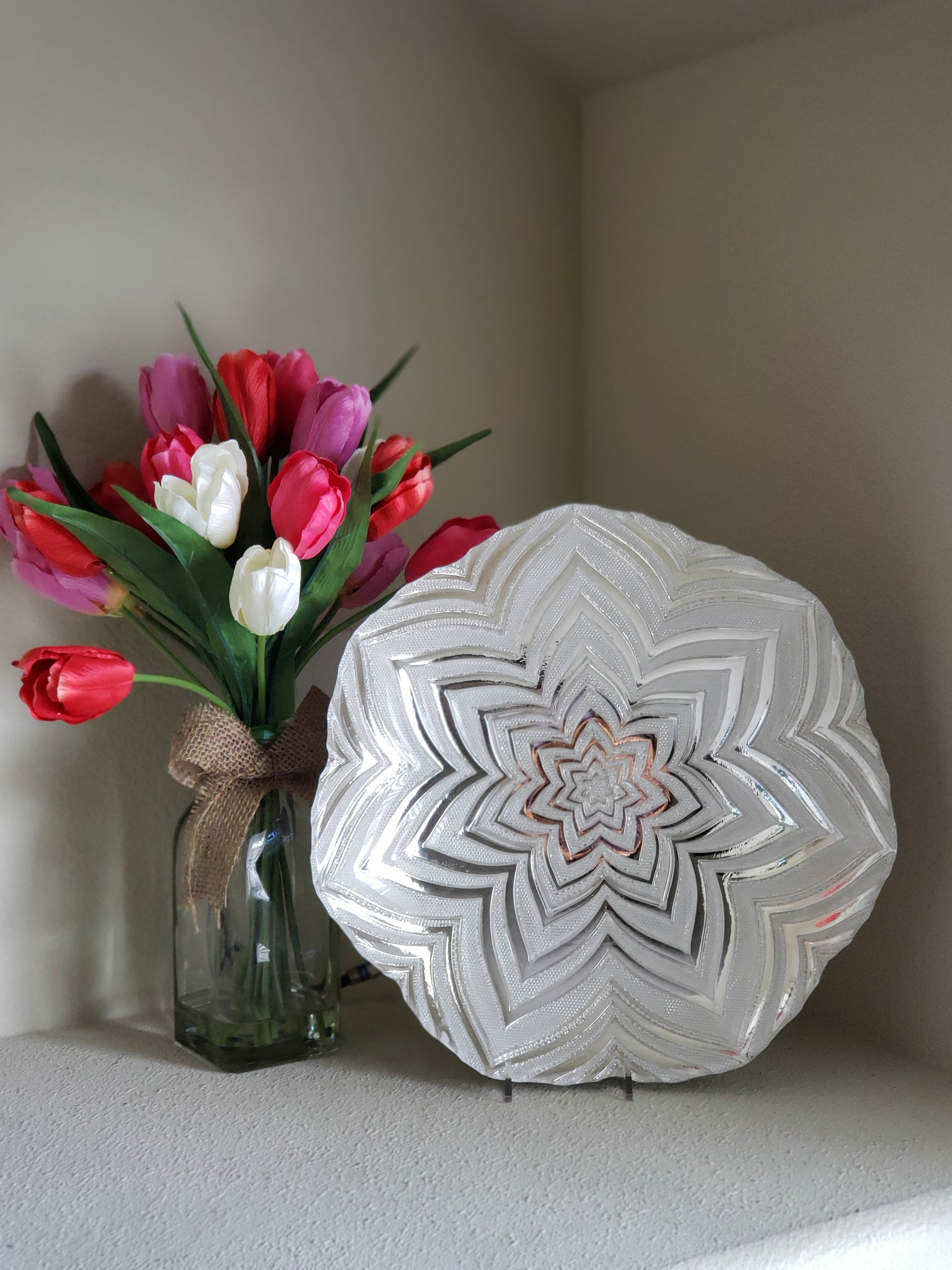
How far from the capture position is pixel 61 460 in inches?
35.8

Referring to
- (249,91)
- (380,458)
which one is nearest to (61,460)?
(380,458)

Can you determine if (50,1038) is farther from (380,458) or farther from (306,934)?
(380,458)

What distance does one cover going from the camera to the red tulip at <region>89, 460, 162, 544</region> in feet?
3.09

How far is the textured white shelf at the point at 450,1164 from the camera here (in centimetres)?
66

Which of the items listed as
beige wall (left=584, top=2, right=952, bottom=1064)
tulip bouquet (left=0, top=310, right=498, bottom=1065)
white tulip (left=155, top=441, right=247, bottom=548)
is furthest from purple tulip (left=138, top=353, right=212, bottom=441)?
beige wall (left=584, top=2, right=952, bottom=1064)

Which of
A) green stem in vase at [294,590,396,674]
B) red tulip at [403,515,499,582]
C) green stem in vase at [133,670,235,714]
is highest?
red tulip at [403,515,499,582]

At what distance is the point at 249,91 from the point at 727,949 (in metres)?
0.83

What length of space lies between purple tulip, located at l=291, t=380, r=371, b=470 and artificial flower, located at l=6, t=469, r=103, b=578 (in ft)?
0.57

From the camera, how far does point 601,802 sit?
888mm

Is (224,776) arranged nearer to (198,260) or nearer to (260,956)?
(260,956)

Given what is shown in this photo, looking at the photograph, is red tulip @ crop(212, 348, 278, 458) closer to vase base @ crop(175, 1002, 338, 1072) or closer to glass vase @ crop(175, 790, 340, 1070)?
glass vase @ crop(175, 790, 340, 1070)

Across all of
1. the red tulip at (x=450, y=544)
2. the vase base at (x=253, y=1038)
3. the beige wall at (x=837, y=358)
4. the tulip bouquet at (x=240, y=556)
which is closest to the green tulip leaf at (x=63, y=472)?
the tulip bouquet at (x=240, y=556)

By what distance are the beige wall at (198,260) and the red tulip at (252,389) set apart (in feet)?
0.40

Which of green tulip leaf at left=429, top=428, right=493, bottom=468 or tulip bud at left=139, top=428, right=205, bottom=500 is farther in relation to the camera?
green tulip leaf at left=429, top=428, right=493, bottom=468
